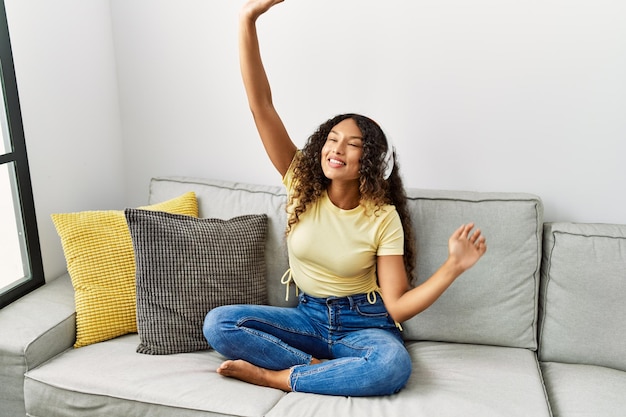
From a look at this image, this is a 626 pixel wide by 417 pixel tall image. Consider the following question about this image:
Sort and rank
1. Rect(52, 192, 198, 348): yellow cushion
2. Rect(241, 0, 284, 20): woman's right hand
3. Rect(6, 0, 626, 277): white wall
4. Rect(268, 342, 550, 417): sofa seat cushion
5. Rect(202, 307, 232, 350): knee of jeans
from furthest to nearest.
→ Rect(6, 0, 626, 277): white wall
Rect(52, 192, 198, 348): yellow cushion
Rect(202, 307, 232, 350): knee of jeans
Rect(241, 0, 284, 20): woman's right hand
Rect(268, 342, 550, 417): sofa seat cushion

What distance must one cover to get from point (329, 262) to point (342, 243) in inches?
2.7

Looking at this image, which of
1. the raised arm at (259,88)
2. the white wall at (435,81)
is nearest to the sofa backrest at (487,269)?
the white wall at (435,81)

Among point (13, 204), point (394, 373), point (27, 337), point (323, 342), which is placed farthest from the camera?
point (13, 204)

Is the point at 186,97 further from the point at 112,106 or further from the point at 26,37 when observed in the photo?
the point at 26,37

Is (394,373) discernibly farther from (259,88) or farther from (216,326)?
(259,88)

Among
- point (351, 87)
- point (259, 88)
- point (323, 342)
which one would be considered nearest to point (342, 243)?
point (323, 342)

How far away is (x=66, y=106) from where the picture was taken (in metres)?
2.30

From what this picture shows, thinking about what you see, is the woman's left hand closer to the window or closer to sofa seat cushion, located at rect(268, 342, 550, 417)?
sofa seat cushion, located at rect(268, 342, 550, 417)

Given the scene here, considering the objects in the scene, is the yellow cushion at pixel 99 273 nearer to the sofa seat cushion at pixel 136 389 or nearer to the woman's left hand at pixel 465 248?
the sofa seat cushion at pixel 136 389

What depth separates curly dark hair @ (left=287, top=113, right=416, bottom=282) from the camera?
1875 mm

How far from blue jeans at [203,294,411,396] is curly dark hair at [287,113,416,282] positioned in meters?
0.23

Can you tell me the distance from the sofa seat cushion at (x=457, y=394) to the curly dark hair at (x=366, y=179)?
1.02 ft

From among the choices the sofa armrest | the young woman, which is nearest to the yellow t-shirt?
the young woman

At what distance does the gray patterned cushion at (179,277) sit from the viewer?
196 centimetres
